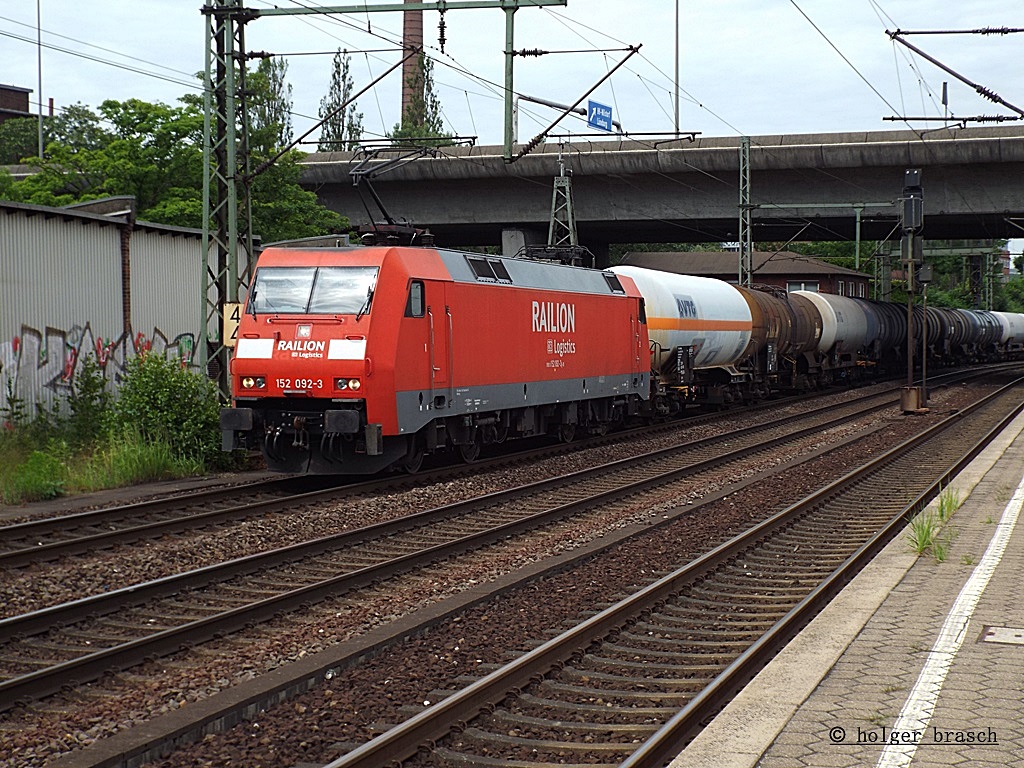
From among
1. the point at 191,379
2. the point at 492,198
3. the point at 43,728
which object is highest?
the point at 492,198

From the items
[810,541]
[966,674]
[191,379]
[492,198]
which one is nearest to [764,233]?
[492,198]

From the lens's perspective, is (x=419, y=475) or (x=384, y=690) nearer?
(x=384, y=690)

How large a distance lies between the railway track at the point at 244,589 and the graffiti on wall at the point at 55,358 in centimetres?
709

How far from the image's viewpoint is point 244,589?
989 centimetres

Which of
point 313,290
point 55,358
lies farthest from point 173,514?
point 55,358

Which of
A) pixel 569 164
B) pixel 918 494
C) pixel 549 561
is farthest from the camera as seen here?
pixel 569 164

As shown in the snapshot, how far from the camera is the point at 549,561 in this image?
426 inches

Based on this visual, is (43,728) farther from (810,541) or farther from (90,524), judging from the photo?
(810,541)

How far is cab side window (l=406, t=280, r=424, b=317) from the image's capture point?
610 inches

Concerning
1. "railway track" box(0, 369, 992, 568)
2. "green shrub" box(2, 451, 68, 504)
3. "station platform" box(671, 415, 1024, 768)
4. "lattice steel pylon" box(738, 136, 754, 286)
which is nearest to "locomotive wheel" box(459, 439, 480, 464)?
"railway track" box(0, 369, 992, 568)

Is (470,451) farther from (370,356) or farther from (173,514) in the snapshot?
(173,514)

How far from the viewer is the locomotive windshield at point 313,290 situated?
15258 mm

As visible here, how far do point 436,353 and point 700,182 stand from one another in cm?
2782

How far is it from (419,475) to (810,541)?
6.22 meters
